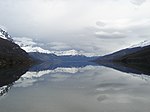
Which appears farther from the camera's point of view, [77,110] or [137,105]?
[137,105]

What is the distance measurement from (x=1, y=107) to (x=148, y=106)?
17329mm

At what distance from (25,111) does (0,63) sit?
17481 cm

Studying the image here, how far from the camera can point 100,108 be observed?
3181 centimetres

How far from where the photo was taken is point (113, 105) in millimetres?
33625

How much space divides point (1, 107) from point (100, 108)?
11.7 metres

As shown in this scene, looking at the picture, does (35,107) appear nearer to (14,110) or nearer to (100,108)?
(14,110)

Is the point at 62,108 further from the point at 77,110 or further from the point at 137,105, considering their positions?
the point at 137,105

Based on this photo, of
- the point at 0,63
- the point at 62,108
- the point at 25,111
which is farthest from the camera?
the point at 0,63

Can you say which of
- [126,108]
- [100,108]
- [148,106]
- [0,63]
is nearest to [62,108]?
[100,108]

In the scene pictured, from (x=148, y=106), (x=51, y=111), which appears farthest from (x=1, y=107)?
(x=148, y=106)

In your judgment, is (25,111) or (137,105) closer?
(25,111)

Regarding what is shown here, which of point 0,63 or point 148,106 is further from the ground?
point 0,63

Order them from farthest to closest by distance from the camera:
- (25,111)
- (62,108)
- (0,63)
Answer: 1. (0,63)
2. (62,108)
3. (25,111)

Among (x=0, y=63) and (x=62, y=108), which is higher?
(x=0, y=63)
